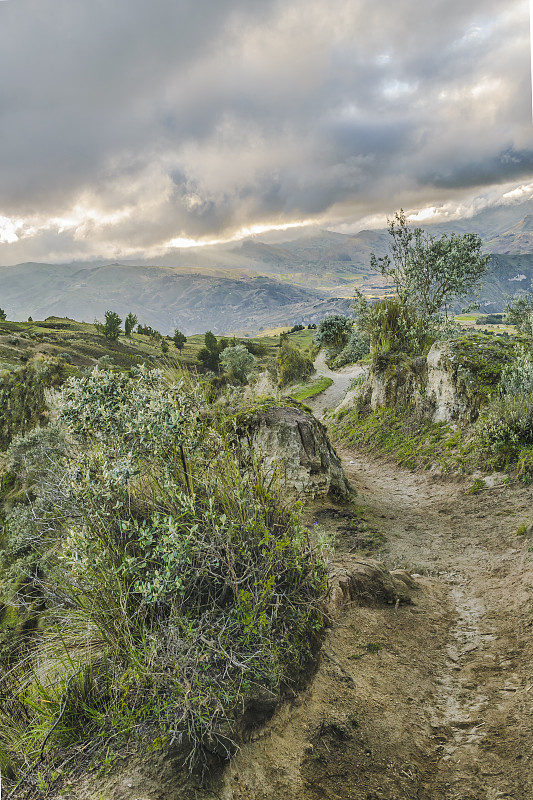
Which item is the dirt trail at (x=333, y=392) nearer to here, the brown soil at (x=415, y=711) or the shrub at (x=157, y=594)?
the brown soil at (x=415, y=711)

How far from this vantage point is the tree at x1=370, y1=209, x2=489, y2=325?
14.5 meters

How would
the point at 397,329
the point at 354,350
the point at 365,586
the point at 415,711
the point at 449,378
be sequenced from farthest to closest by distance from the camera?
1. the point at 354,350
2. the point at 397,329
3. the point at 449,378
4. the point at 365,586
5. the point at 415,711

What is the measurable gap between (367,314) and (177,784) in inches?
591

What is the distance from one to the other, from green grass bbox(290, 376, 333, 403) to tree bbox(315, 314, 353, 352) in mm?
12861

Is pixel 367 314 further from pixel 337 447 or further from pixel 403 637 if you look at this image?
pixel 403 637

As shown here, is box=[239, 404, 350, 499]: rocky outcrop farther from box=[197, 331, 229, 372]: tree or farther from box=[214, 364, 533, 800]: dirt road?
box=[197, 331, 229, 372]: tree

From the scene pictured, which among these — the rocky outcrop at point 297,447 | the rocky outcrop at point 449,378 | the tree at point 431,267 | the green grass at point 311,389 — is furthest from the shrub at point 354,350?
the rocky outcrop at point 297,447

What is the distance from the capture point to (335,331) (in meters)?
41.4

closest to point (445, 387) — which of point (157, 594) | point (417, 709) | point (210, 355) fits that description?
point (417, 709)

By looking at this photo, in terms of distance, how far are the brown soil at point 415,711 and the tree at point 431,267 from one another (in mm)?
10614

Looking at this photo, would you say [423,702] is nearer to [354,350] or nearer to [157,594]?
[157,594]

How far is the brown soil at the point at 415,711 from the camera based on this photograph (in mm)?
2352

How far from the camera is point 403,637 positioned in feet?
13.5

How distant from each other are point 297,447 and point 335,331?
114 ft
